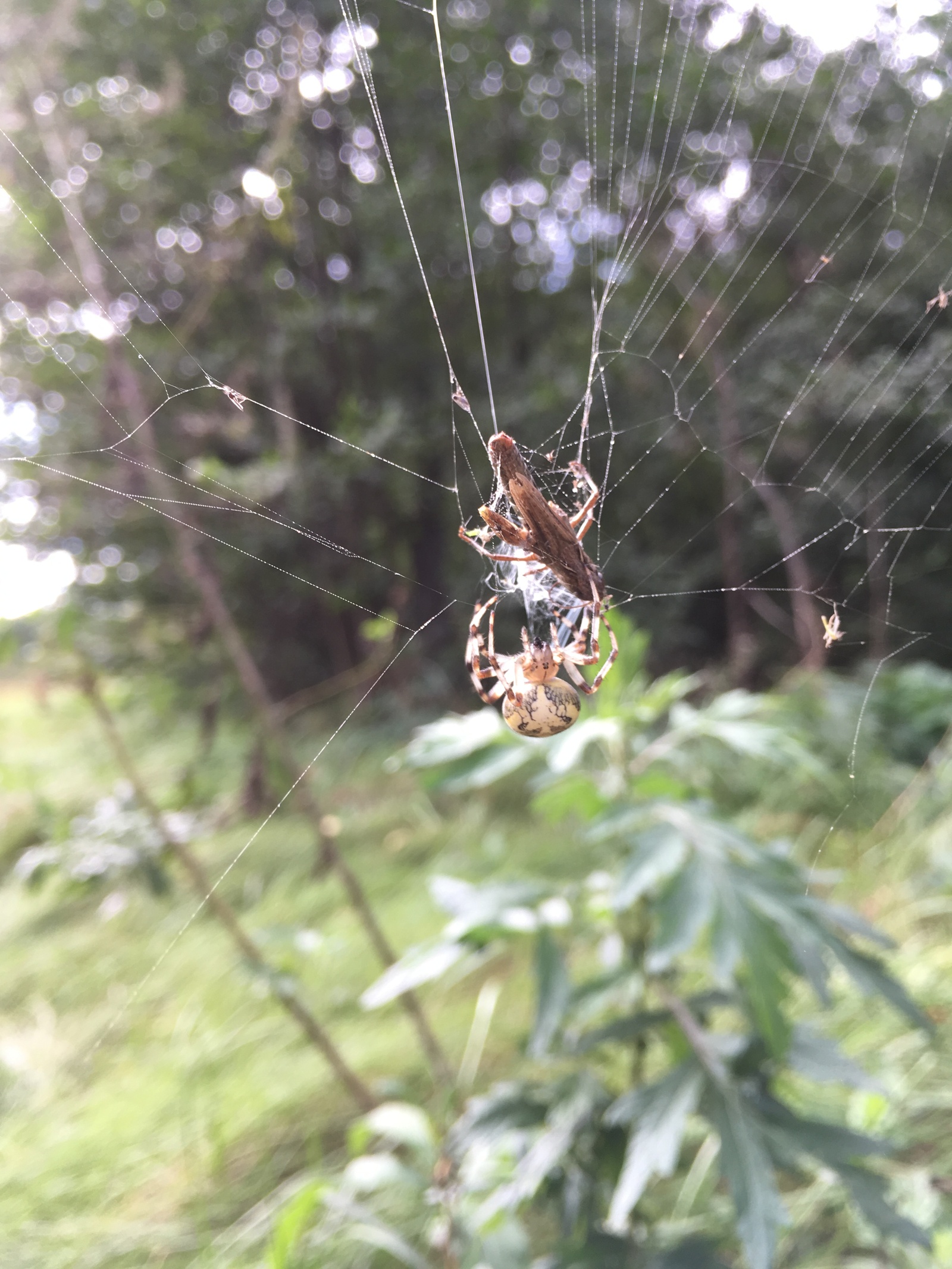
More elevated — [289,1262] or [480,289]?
[480,289]

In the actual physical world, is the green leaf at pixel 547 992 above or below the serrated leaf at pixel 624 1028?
above

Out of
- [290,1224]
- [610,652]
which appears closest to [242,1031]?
[290,1224]

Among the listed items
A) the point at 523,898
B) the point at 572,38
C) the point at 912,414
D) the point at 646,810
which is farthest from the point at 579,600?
the point at 572,38

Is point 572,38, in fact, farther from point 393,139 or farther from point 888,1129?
point 888,1129

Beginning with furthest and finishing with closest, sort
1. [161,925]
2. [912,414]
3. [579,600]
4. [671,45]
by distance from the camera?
1. [671,45]
2. [912,414]
3. [161,925]
4. [579,600]

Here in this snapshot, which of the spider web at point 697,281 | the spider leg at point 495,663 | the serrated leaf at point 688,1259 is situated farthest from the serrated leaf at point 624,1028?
the spider web at point 697,281

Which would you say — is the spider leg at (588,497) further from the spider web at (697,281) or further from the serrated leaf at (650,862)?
the spider web at (697,281)

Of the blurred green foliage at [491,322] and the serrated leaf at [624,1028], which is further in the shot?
the blurred green foliage at [491,322]

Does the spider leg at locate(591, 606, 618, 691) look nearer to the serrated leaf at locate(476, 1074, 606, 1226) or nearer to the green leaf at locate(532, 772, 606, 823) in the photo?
the green leaf at locate(532, 772, 606, 823)
